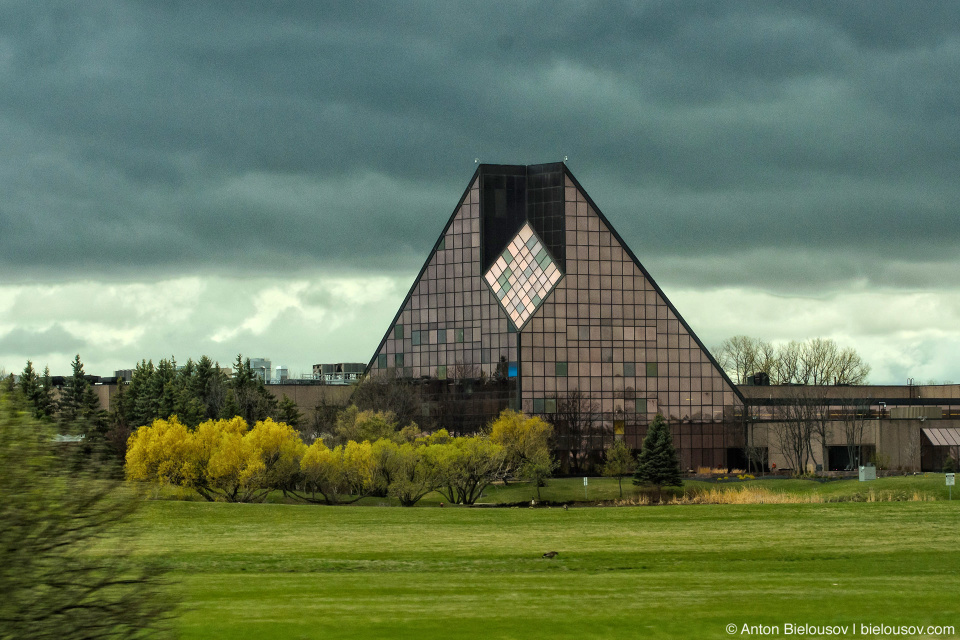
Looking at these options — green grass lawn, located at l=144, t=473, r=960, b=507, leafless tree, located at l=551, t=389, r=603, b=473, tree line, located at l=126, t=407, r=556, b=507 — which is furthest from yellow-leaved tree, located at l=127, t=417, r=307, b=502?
leafless tree, located at l=551, t=389, r=603, b=473

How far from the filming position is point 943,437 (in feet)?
311

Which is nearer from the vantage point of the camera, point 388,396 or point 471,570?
point 471,570

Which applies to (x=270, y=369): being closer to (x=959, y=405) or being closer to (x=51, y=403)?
(x=51, y=403)

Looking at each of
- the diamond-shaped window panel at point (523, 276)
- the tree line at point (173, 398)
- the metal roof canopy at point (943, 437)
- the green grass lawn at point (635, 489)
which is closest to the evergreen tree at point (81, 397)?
the tree line at point (173, 398)

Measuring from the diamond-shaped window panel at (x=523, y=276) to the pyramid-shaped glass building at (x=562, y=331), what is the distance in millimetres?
110

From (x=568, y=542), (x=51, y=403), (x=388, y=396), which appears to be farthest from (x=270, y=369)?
(x=568, y=542)

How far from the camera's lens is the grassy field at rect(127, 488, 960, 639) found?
Answer: 61.2 ft

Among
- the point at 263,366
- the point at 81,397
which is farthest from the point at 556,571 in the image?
the point at 263,366

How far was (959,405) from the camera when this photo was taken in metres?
103

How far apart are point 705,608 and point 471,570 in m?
8.90

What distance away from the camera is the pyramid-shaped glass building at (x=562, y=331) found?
324 feet

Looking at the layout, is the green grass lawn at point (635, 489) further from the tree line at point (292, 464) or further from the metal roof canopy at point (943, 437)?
the metal roof canopy at point (943, 437)

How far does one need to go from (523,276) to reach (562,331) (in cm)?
699

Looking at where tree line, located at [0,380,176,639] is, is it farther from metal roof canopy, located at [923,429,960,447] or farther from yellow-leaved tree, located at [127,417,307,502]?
metal roof canopy, located at [923,429,960,447]
